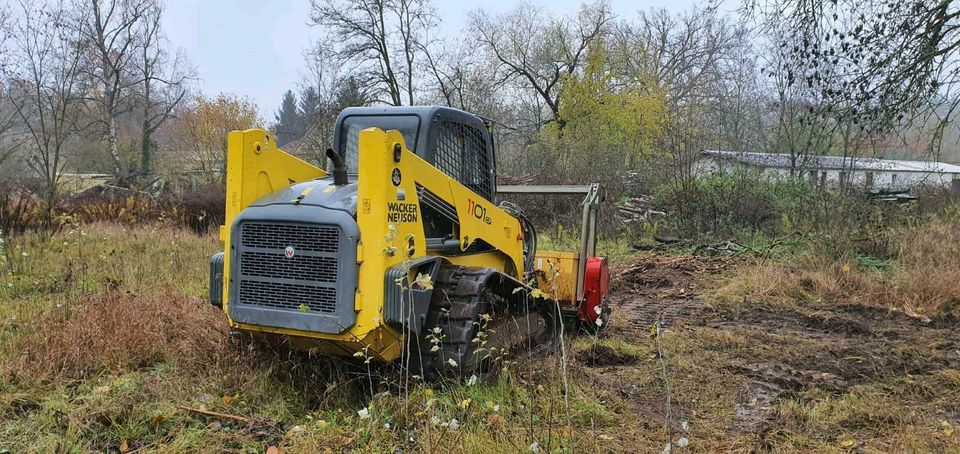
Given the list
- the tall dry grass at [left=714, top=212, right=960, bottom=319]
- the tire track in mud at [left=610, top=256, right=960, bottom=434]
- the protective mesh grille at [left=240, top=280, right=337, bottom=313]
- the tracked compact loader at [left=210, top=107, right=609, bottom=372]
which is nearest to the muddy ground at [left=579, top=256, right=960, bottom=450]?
the tire track in mud at [left=610, top=256, right=960, bottom=434]

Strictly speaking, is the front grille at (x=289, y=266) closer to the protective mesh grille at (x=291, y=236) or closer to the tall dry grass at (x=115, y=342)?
the protective mesh grille at (x=291, y=236)

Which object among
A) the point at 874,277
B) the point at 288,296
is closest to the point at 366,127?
the point at 288,296

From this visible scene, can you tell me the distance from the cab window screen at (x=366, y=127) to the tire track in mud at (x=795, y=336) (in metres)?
2.89

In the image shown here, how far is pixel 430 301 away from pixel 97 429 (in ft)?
6.47

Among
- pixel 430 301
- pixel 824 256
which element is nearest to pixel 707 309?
pixel 824 256

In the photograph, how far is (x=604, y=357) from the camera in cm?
552

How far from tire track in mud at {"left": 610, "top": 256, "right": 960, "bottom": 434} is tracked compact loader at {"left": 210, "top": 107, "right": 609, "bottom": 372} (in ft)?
6.15

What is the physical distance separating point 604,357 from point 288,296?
2.90m

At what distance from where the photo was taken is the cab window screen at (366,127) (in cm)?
464

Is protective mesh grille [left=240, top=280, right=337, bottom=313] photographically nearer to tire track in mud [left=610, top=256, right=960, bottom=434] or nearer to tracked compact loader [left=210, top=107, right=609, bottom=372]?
tracked compact loader [left=210, top=107, right=609, bottom=372]

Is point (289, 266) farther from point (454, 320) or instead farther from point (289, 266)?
point (454, 320)

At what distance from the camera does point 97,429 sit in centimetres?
355

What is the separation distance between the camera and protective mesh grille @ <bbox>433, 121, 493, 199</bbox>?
15.8ft

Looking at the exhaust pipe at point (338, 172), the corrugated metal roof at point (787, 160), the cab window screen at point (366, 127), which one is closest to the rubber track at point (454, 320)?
the exhaust pipe at point (338, 172)
